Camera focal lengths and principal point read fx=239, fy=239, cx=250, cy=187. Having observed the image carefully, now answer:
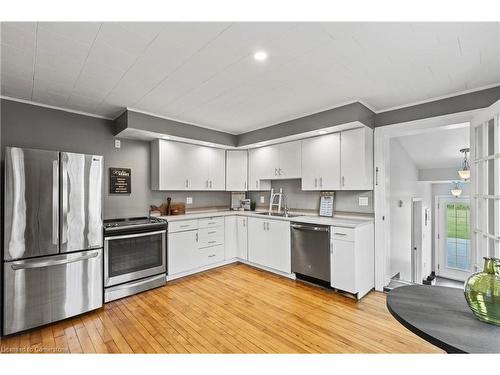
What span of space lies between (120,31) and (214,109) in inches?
64.3

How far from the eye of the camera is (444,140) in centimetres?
406

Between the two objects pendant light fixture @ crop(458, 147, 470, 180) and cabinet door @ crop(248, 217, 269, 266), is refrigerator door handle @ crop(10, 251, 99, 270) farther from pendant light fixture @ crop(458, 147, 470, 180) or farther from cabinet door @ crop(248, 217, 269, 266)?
pendant light fixture @ crop(458, 147, 470, 180)

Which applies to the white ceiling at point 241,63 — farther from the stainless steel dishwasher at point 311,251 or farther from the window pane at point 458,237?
the window pane at point 458,237

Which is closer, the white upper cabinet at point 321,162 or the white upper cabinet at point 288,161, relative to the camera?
the white upper cabinet at point 321,162

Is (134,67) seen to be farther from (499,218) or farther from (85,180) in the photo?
(499,218)

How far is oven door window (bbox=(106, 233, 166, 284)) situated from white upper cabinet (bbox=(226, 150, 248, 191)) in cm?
170

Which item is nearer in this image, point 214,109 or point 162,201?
point 214,109

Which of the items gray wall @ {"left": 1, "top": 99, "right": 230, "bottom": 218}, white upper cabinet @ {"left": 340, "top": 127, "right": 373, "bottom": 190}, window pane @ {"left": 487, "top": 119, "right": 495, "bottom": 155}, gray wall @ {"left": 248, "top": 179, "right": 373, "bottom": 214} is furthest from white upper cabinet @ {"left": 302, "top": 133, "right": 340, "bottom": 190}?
gray wall @ {"left": 1, "top": 99, "right": 230, "bottom": 218}

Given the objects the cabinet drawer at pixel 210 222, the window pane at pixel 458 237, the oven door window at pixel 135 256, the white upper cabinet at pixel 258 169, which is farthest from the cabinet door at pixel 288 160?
the window pane at pixel 458 237

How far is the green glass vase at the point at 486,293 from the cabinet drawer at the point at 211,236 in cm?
333

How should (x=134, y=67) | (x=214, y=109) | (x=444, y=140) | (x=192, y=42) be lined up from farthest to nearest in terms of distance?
(x=444, y=140) → (x=214, y=109) → (x=134, y=67) → (x=192, y=42)

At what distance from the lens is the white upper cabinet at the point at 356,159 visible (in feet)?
10.2

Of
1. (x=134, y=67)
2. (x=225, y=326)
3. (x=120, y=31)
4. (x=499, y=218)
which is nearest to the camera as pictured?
(x=120, y=31)

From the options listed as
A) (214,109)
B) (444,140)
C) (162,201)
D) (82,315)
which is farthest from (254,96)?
(444,140)
